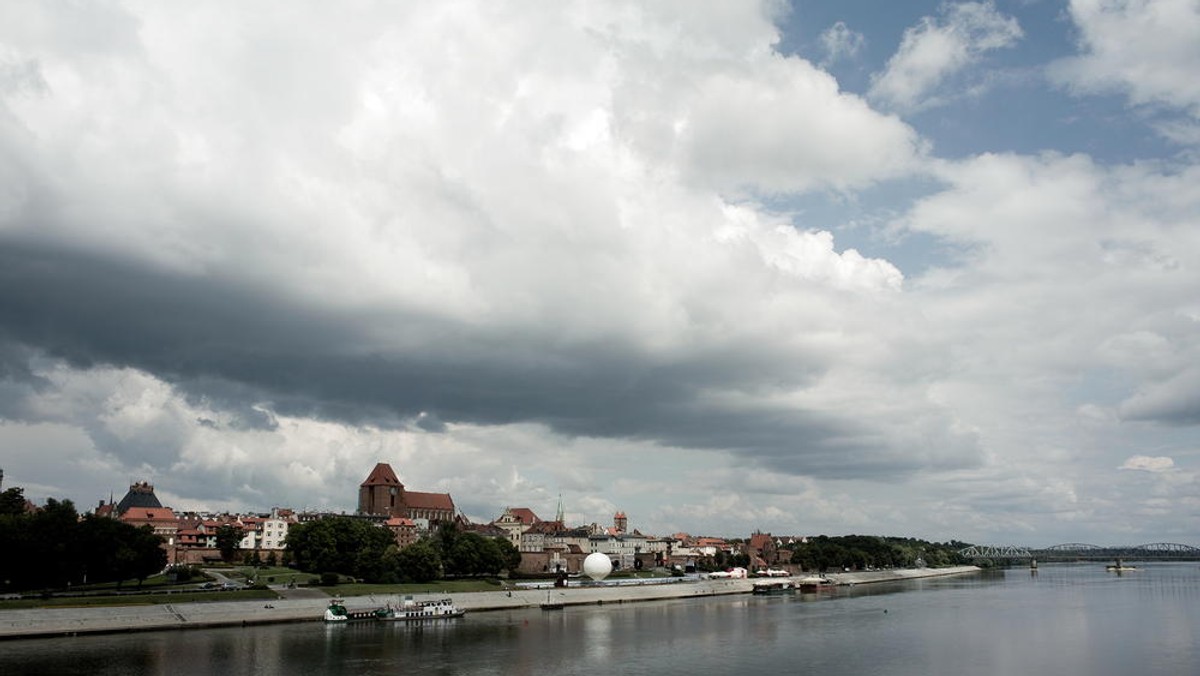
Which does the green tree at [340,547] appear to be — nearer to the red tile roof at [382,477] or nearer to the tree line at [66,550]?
the tree line at [66,550]

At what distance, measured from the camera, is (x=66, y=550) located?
3206 inches

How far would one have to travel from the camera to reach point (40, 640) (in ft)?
212

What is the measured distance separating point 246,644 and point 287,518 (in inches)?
4686

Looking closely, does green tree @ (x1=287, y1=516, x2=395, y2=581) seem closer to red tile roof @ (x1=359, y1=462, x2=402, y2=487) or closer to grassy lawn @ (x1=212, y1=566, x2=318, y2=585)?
grassy lawn @ (x1=212, y1=566, x2=318, y2=585)

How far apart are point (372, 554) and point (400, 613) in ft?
72.9

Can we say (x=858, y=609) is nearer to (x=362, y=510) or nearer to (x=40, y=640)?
(x=40, y=640)

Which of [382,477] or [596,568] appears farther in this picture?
[382,477]

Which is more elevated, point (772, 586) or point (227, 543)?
point (227, 543)

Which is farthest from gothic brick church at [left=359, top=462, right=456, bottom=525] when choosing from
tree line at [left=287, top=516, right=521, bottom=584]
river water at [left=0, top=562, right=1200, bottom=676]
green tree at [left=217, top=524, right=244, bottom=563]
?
river water at [left=0, top=562, right=1200, bottom=676]

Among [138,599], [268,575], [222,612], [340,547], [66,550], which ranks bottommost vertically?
[222,612]

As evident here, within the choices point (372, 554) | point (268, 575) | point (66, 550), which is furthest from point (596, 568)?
point (66, 550)

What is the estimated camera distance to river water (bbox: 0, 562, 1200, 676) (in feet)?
181

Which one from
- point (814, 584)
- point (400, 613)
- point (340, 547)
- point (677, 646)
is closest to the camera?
point (677, 646)

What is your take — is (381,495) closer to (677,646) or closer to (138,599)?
(138,599)
